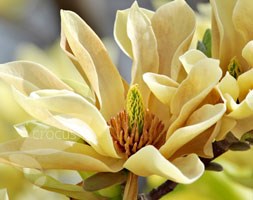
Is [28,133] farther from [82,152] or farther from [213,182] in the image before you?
[213,182]

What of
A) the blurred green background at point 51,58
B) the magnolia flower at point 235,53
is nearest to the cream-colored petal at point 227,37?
the magnolia flower at point 235,53

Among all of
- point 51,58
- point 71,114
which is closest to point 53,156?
point 71,114

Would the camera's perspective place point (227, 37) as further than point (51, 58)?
No

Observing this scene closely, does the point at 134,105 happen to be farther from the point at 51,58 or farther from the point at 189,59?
the point at 51,58

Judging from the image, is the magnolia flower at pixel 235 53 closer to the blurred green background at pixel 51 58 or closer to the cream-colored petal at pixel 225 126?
the cream-colored petal at pixel 225 126

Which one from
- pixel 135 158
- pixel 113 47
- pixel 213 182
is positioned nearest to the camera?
pixel 135 158

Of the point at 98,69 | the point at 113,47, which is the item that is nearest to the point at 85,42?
the point at 98,69
